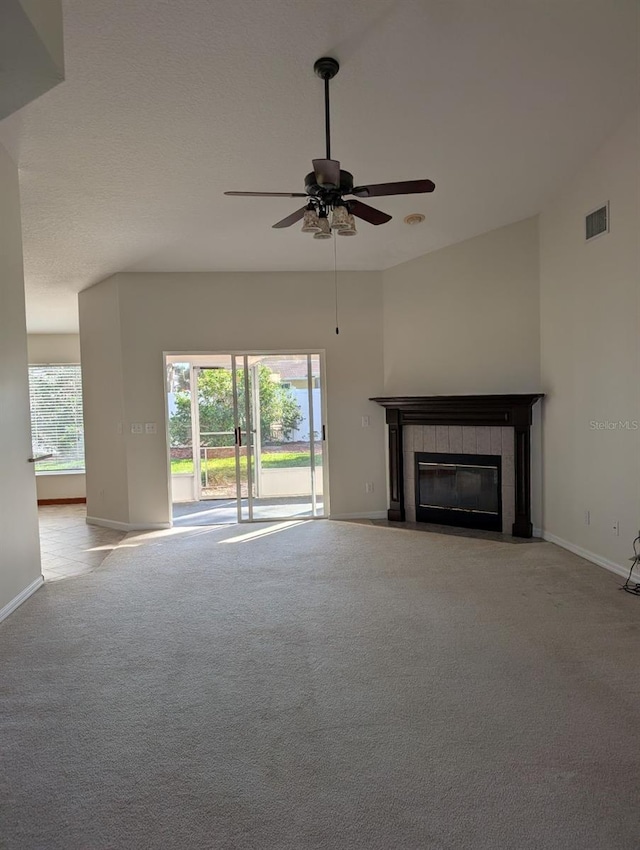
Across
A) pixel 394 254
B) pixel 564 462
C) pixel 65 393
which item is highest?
pixel 394 254

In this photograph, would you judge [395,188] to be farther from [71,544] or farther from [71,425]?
[71,425]

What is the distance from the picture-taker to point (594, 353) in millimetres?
4082

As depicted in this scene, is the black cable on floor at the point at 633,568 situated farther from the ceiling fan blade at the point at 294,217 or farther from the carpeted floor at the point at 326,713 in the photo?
the ceiling fan blade at the point at 294,217

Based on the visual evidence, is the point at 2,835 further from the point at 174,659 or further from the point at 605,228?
the point at 605,228

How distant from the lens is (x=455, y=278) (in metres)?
5.47

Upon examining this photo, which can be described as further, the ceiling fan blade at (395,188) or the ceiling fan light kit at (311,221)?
the ceiling fan light kit at (311,221)

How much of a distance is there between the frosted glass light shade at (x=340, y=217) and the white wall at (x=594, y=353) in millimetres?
2137

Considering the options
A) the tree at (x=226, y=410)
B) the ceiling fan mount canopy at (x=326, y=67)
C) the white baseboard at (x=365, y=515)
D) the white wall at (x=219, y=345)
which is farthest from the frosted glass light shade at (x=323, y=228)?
the white baseboard at (x=365, y=515)

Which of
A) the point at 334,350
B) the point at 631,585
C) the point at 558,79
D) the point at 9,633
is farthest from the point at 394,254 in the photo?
the point at 9,633

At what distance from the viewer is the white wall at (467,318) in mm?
5031

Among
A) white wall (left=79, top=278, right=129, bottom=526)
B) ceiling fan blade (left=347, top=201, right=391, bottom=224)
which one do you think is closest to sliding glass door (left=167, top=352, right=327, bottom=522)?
white wall (left=79, top=278, right=129, bottom=526)

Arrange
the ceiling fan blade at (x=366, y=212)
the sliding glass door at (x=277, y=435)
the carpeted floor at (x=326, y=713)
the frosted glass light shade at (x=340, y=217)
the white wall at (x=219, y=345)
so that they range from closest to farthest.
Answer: the carpeted floor at (x=326, y=713), the frosted glass light shade at (x=340, y=217), the ceiling fan blade at (x=366, y=212), the white wall at (x=219, y=345), the sliding glass door at (x=277, y=435)

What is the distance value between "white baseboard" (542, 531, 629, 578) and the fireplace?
1.88 feet

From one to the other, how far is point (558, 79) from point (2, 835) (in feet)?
14.2
